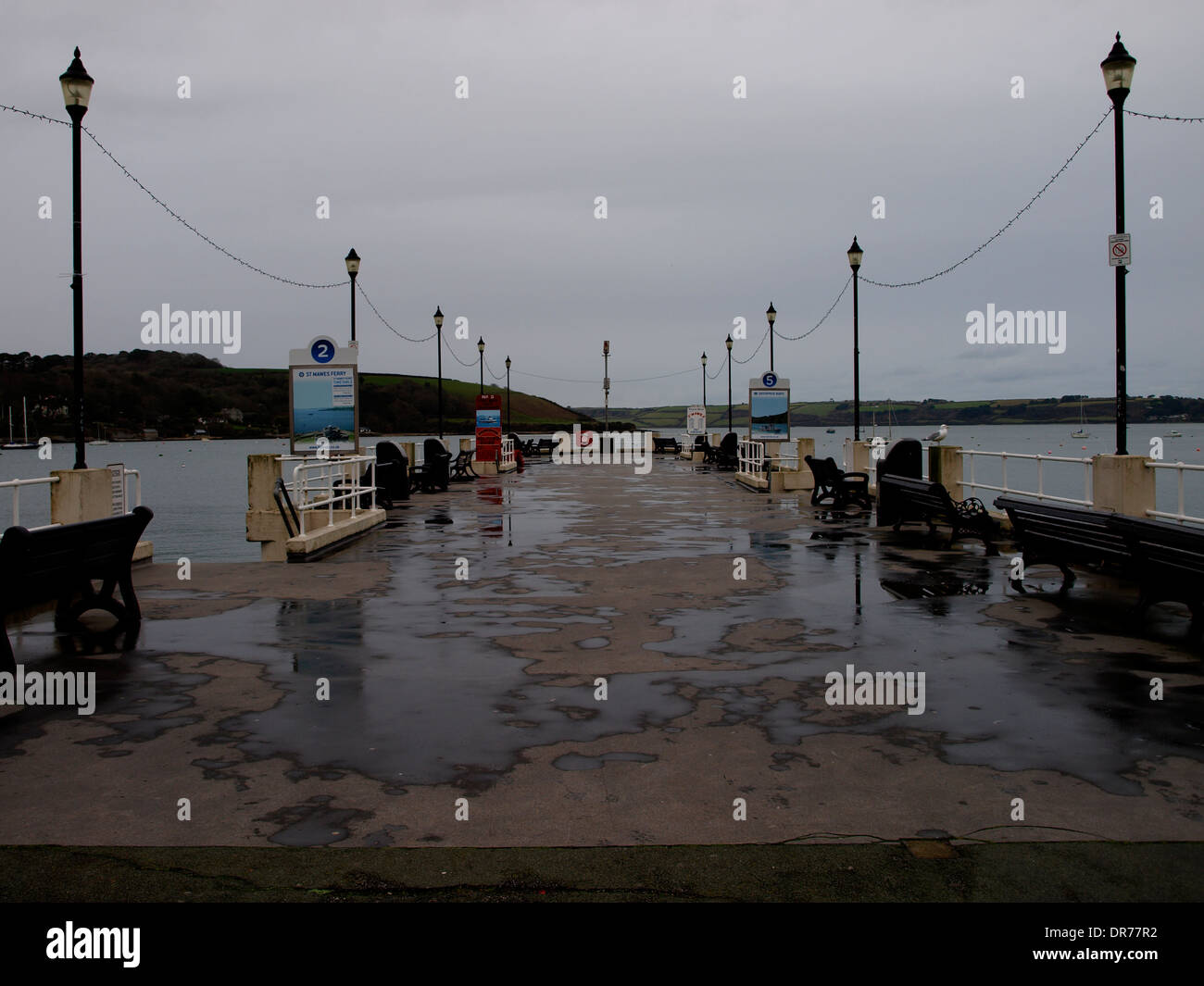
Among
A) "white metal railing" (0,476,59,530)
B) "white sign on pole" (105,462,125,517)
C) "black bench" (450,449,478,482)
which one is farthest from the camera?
"black bench" (450,449,478,482)

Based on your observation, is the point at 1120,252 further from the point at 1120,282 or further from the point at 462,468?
the point at 462,468

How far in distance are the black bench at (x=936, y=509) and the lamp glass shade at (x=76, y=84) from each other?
42.0 ft

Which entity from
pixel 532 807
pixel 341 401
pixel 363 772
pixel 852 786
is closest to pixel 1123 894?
pixel 852 786

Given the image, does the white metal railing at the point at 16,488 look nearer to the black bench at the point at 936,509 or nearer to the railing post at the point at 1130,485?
the black bench at the point at 936,509

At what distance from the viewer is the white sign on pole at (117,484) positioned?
531 inches

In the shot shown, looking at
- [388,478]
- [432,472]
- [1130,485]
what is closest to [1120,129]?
[1130,485]

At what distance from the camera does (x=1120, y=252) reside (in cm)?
1396

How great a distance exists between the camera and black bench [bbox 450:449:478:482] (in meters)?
37.0

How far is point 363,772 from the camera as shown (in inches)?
221

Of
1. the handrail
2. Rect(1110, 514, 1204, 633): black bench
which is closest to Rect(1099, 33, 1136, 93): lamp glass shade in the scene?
Rect(1110, 514, 1204, 633): black bench

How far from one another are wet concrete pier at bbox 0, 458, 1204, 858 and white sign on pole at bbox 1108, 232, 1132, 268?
4.47 metres

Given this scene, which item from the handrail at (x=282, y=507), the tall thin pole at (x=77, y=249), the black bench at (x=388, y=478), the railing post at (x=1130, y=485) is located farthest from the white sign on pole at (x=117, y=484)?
the railing post at (x=1130, y=485)

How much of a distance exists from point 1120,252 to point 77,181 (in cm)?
1380

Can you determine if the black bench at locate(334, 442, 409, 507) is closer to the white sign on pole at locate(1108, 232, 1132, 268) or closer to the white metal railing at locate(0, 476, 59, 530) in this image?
the white metal railing at locate(0, 476, 59, 530)
